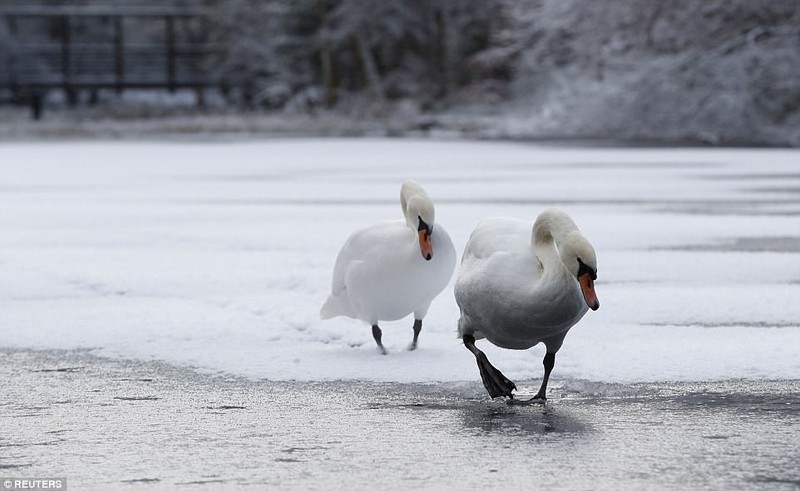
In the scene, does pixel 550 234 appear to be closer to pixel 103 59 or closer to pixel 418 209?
pixel 418 209

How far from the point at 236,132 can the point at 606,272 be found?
33.7 meters

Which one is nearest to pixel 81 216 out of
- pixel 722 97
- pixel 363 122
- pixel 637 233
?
pixel 637 233

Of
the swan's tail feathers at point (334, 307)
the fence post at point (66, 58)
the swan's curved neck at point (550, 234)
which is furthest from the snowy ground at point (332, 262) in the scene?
the fence post at point (66, 58)

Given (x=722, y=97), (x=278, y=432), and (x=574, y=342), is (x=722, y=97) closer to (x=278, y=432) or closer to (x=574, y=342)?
(x=574, y=342)

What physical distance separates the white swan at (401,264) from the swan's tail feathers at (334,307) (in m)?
0.16

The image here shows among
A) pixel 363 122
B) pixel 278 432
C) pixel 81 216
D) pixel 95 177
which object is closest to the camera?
pixel 278 432

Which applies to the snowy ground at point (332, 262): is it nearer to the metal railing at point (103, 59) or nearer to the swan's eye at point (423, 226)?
the swan's eye at point (423, 226)

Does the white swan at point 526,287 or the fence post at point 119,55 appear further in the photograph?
the fence post at point 119,55

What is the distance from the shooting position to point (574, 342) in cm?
764

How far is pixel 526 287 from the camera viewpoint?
5.83m

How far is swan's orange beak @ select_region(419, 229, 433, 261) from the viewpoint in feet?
22.7

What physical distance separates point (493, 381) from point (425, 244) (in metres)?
0.98

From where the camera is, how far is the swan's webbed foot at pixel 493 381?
6.20m

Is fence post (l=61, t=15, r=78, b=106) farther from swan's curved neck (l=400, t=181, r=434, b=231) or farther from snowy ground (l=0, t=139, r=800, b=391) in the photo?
swan's curved neck (l=400, t=181, r=434, b=231)
